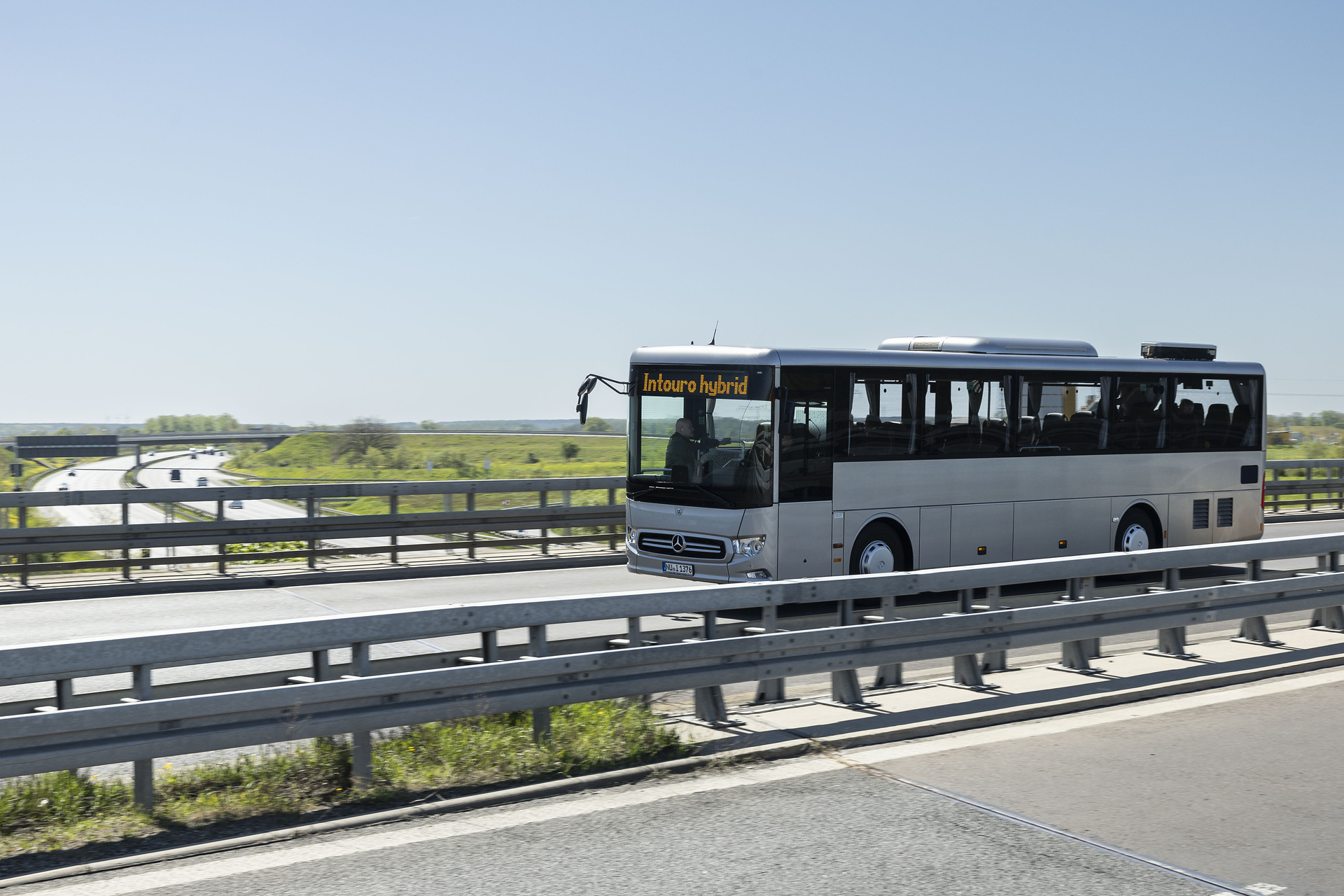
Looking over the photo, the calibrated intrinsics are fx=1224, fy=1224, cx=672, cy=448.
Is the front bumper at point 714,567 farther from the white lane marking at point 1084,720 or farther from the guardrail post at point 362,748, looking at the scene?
the guardrail post at point 362,748

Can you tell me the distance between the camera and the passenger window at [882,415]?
1376cm

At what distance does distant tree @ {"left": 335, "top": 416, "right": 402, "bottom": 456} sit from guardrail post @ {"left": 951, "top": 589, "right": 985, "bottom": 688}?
123 m


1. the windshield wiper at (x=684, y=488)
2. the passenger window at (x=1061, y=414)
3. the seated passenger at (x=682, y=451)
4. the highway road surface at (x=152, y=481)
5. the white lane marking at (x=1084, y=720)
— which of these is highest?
the passenger window at (x=1061, y=414)

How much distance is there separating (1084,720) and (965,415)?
7260 millimetres

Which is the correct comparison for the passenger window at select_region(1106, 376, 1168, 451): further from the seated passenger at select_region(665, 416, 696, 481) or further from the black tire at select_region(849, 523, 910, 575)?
the seated passenger at select_region(665, 416, 696, 481)

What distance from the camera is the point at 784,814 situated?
592 centimetres

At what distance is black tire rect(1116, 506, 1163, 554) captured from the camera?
54.9 ft

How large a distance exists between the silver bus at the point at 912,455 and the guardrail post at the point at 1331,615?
4.26m

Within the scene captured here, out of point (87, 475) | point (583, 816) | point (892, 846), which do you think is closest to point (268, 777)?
point (583, 816)

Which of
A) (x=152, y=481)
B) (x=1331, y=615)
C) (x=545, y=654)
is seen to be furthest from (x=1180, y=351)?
(x=152, y=481)

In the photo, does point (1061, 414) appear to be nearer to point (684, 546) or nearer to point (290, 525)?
point (684, 546)

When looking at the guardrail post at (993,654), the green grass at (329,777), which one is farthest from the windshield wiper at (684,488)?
the green grass at (329,777)

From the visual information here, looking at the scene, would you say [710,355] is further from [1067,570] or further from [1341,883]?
[1341,883]

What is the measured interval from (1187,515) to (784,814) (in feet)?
44.4
